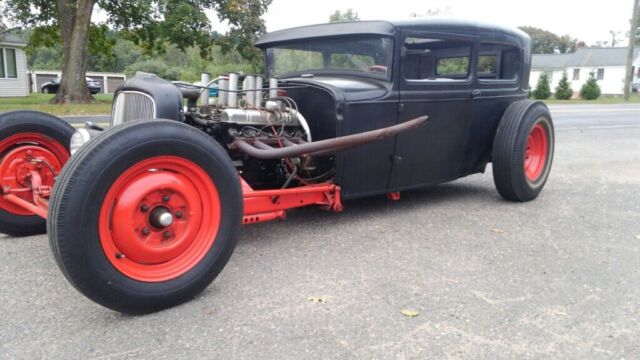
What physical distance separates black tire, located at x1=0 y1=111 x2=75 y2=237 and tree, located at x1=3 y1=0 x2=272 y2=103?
13.6m

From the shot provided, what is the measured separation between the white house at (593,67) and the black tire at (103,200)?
190ft

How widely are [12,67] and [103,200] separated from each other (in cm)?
2853

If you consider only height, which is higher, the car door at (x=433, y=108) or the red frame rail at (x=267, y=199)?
the car door at (x=433, y=108)

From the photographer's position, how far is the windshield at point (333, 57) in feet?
13.6

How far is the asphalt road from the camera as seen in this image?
2379 mm

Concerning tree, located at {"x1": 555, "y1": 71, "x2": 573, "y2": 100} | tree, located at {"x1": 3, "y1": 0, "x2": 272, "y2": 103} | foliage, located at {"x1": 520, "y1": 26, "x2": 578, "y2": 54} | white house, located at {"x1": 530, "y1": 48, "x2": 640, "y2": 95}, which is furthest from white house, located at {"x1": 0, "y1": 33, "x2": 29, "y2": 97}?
foliage, located at {"x1": 520, "y1": 26, "x2": 578, "y2": 54}

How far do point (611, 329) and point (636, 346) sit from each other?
0.54 feet

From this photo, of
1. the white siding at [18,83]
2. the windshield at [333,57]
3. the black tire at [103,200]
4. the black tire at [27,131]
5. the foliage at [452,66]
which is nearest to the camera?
the black tire at [103,200]

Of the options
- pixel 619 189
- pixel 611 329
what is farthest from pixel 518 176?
pixel 611 329

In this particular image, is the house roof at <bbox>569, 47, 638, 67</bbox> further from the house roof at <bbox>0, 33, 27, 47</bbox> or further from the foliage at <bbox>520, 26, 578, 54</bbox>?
the house roof at <bbox>0, 33, 27, 47</bbox>

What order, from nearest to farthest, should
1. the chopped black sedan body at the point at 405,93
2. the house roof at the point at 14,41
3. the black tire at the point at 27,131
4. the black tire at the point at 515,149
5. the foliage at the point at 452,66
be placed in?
1. the black tire at the point at 27,131
2. the chopped black sedan body at the point at 405,93
3. the black tire at the point at 515,149
4. the foliage at the point at 452,66
5. the house roof at the point at 14,41

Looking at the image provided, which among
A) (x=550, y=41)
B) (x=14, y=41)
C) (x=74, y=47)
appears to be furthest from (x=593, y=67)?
(x=74, y=47)

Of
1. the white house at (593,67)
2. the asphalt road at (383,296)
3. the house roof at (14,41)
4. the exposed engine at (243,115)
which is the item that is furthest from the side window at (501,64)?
the white house at (593,67)

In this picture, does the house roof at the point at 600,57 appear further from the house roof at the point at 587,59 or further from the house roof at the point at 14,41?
the house roof at the point at 14,41
